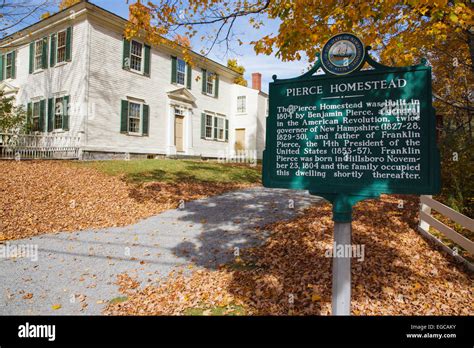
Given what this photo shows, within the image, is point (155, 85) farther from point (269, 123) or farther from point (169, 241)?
point (269, 123)

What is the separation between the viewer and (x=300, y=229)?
7750 millimetres

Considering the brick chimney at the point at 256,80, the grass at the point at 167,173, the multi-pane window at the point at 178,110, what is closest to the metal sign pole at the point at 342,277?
the grass at the point at 167,173

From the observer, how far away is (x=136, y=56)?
20156mm

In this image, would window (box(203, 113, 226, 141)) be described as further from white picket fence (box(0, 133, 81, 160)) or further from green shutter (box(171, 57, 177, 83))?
white picket fence (box(0, 133, 81, 160))

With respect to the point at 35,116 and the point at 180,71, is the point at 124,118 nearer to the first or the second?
the point at 35,116

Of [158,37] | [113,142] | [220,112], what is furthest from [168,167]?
[220,112]

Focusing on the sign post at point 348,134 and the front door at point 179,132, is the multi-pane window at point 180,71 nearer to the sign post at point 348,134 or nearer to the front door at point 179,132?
the front door at point 179,132

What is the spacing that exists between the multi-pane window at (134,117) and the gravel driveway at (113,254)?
37.4ft

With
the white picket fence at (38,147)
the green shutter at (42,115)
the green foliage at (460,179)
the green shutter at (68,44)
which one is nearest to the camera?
the green foliage at (460,179)

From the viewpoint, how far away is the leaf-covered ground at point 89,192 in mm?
8766

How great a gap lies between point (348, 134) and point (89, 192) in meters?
10.0

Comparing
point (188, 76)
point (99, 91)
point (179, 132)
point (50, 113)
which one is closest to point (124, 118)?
point (99, 91)

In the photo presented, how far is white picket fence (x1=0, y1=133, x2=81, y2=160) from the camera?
15.8 m

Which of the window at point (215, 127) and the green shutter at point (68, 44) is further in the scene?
the window at point (215, 127)
